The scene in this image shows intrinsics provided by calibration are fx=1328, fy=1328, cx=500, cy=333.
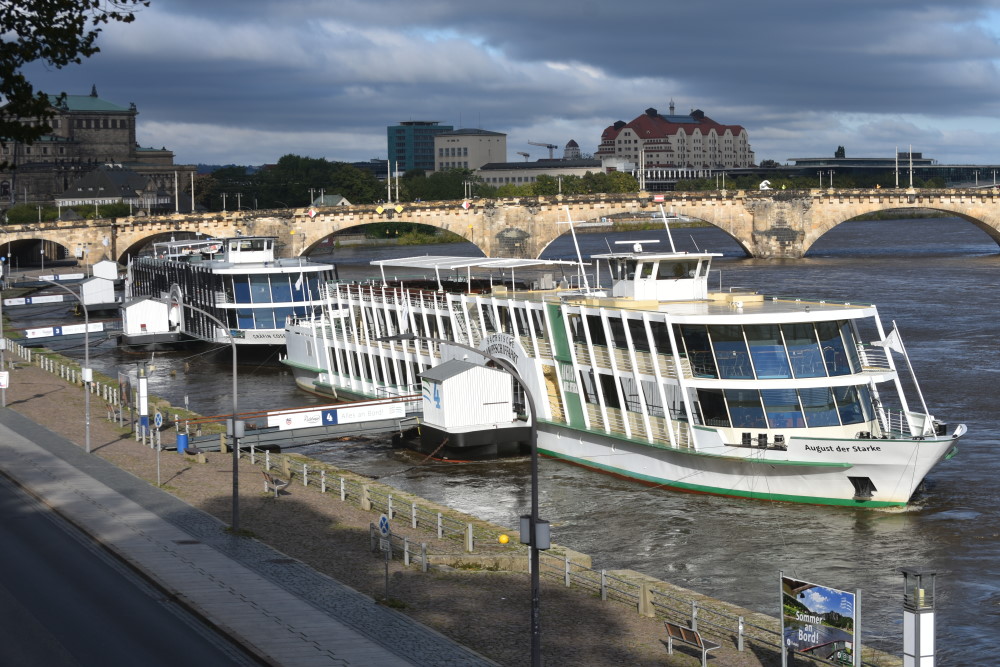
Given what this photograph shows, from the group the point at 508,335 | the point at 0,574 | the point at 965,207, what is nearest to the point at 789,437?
the point at 508,335

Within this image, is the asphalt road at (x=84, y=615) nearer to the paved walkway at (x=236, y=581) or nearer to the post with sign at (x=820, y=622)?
the paved walkway at (x=236, y=581)

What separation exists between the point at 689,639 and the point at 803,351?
19446 millimetres

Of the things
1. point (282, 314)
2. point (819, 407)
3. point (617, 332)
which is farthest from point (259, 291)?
point (819, 407)

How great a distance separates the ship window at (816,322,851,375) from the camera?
43906 mm

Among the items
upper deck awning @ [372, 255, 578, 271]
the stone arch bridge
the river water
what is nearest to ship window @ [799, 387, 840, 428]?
the river water

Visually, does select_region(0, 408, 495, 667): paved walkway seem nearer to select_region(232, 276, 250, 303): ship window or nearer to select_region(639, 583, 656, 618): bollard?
select_region(639, 583, 656, 618): bollard

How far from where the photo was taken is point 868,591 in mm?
34781

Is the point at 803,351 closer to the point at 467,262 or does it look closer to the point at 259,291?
the point at 467,262

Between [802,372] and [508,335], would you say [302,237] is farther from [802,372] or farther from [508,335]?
[802,372]

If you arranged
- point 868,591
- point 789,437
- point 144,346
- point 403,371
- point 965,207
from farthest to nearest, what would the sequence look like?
point 965,207
point 144,346
point 403,371
point 789,437
point 868,591

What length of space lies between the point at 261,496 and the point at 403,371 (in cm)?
2212

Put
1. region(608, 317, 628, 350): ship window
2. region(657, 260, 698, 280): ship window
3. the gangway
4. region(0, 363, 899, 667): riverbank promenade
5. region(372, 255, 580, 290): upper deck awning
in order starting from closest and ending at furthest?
region(0, 363, 899, 667): riverbank promenade
region(608, 317, 628, 350): ship window
region(657, 260, 698, 280): ship window
the gangway
region(372, 255, 580, 290): upper deck awning

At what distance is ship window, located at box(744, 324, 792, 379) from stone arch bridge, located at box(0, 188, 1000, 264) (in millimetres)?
116312

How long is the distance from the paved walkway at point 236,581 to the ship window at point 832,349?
64.5 feet
